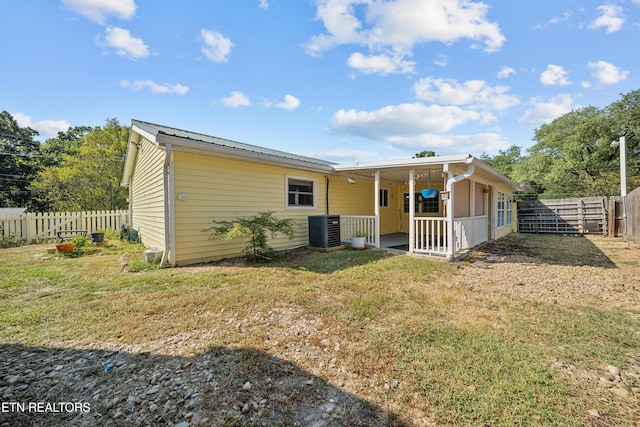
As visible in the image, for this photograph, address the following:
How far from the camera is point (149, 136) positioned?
21.4ft

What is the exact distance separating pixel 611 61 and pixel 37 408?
21.1 m

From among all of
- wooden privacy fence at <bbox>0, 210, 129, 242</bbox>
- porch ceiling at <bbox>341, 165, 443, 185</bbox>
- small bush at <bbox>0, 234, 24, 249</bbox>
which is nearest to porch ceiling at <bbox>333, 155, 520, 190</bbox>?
porch ceiling at <bbox>341, 165, 443, 185</bbox>

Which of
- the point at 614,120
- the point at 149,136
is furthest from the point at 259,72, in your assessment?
the point at 614,120

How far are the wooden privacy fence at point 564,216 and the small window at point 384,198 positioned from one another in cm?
839

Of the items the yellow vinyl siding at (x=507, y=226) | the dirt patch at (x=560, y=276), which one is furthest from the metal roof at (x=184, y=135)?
the yellow vinyl siding at (x=507, y=226)

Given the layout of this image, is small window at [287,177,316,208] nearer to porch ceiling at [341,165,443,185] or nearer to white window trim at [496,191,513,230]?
porch ceiling at [341,165,443,185]

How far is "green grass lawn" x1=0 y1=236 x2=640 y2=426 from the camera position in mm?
1870

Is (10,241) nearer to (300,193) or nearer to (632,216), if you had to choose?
(300,193)

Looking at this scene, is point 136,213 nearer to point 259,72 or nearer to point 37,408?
point 259,72

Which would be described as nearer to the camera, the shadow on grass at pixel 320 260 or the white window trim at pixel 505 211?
the shadow on grass at pixel 320 260

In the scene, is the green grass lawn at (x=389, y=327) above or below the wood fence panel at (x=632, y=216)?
below

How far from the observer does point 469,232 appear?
806 centimetres

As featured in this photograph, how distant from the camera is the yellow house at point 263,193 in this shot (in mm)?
5918

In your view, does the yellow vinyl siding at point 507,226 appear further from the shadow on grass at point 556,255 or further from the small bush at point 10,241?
the small bush at point 10,241
